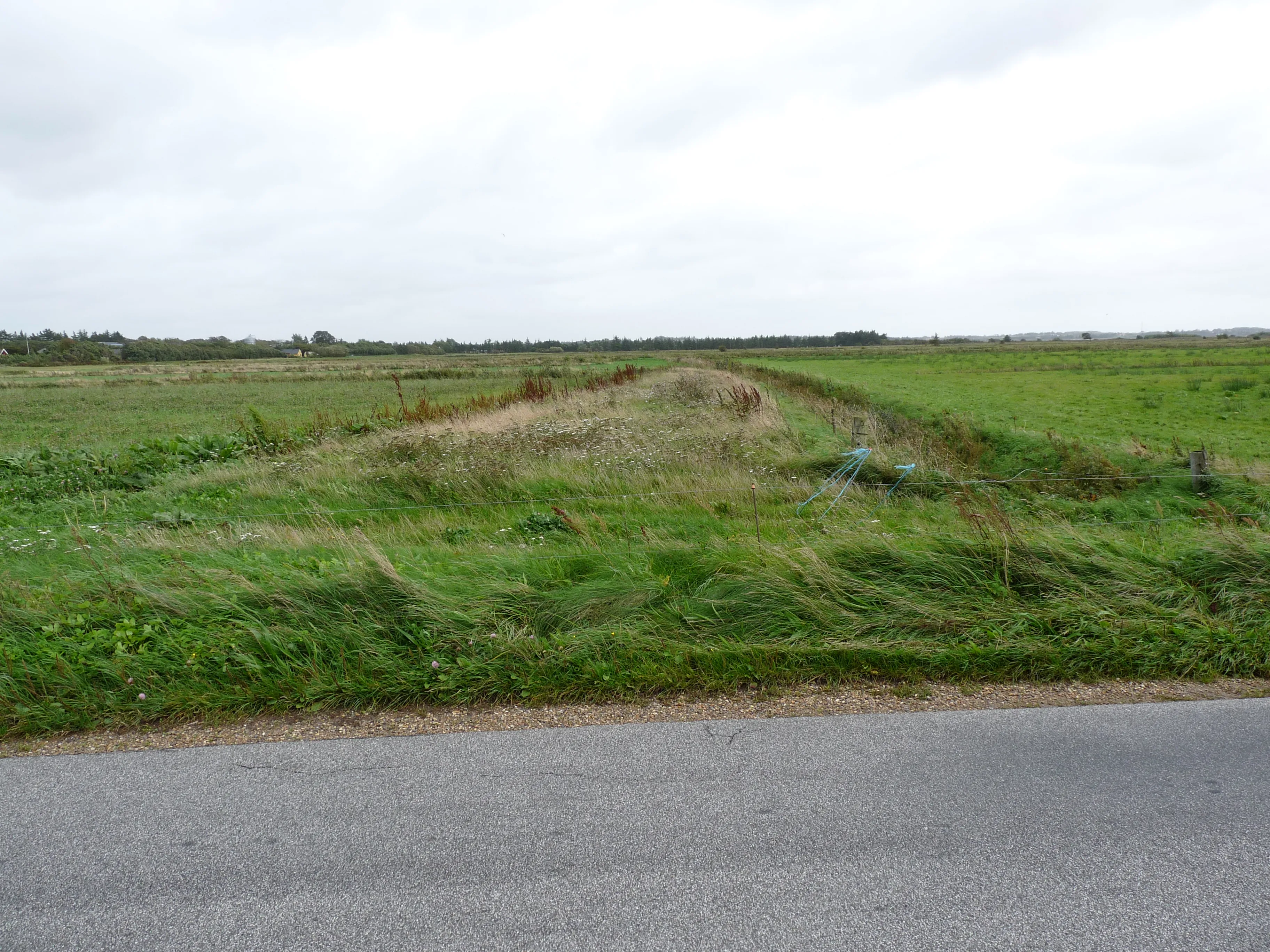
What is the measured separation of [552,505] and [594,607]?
138 inches

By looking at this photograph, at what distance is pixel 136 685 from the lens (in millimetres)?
4043

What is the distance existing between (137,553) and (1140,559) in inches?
319

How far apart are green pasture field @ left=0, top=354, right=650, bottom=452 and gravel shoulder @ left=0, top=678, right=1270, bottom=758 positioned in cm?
1213

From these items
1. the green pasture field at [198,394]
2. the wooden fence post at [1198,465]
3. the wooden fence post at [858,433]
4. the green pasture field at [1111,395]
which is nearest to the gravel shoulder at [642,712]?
the wooden fence post at [1198,465]

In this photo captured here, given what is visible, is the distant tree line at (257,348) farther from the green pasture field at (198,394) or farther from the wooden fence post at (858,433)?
the wooden fence post at (858,433)

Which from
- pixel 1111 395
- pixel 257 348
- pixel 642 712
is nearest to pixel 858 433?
pixel 642 712

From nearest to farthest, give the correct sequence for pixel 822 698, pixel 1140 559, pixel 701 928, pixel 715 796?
pixel 701 928 → pixel 715 796 → pixel 822 698 → pixel 1140 559

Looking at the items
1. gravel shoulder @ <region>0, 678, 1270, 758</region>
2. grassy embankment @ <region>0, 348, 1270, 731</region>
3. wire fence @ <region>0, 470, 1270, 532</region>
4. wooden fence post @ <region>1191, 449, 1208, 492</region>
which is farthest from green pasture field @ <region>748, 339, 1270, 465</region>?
gravel shoulder @ <region>0, 678, 1270, 758</region>

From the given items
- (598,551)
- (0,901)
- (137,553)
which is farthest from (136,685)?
(598,551)

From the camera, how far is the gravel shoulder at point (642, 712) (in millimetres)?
3658

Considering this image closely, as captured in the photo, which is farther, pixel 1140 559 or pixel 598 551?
pixel 598 551

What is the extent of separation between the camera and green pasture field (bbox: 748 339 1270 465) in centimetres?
1527

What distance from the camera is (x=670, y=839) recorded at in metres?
2.67

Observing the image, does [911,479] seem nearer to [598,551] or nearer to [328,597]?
[598,551]
